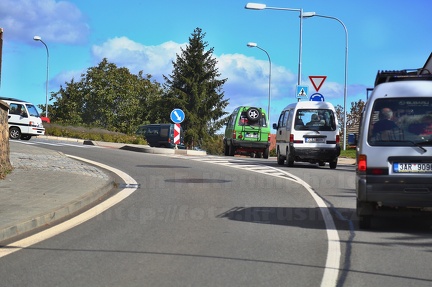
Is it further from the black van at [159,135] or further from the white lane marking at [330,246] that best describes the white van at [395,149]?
the black van at [159,135]

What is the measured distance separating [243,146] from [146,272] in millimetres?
27144

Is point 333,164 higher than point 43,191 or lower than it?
higher

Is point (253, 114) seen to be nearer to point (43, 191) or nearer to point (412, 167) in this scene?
point (43, 191)

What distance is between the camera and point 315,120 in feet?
74.0

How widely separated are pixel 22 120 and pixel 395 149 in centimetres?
2971

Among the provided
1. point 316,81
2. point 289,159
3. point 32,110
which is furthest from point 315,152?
point 32,110

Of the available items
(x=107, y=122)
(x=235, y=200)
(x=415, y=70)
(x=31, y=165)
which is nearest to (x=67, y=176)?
(x=31, y=165)

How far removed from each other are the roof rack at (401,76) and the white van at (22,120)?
27.9 m

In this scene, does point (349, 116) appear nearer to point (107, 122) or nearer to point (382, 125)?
point (107, 122)

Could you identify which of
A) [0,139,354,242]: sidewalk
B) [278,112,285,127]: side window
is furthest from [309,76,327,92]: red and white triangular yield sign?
[0,139,354,242]: sidewalk

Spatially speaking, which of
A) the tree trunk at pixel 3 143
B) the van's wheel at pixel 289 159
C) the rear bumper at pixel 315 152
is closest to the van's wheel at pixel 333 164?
the rear bumper at pixel 315 152

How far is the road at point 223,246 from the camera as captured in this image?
6.57 meters

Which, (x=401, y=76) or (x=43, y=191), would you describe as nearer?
(x=401, y=76)

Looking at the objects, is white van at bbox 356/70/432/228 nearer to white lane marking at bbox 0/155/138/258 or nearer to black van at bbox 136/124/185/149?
white lane marking at bbox 0/155/138/258
